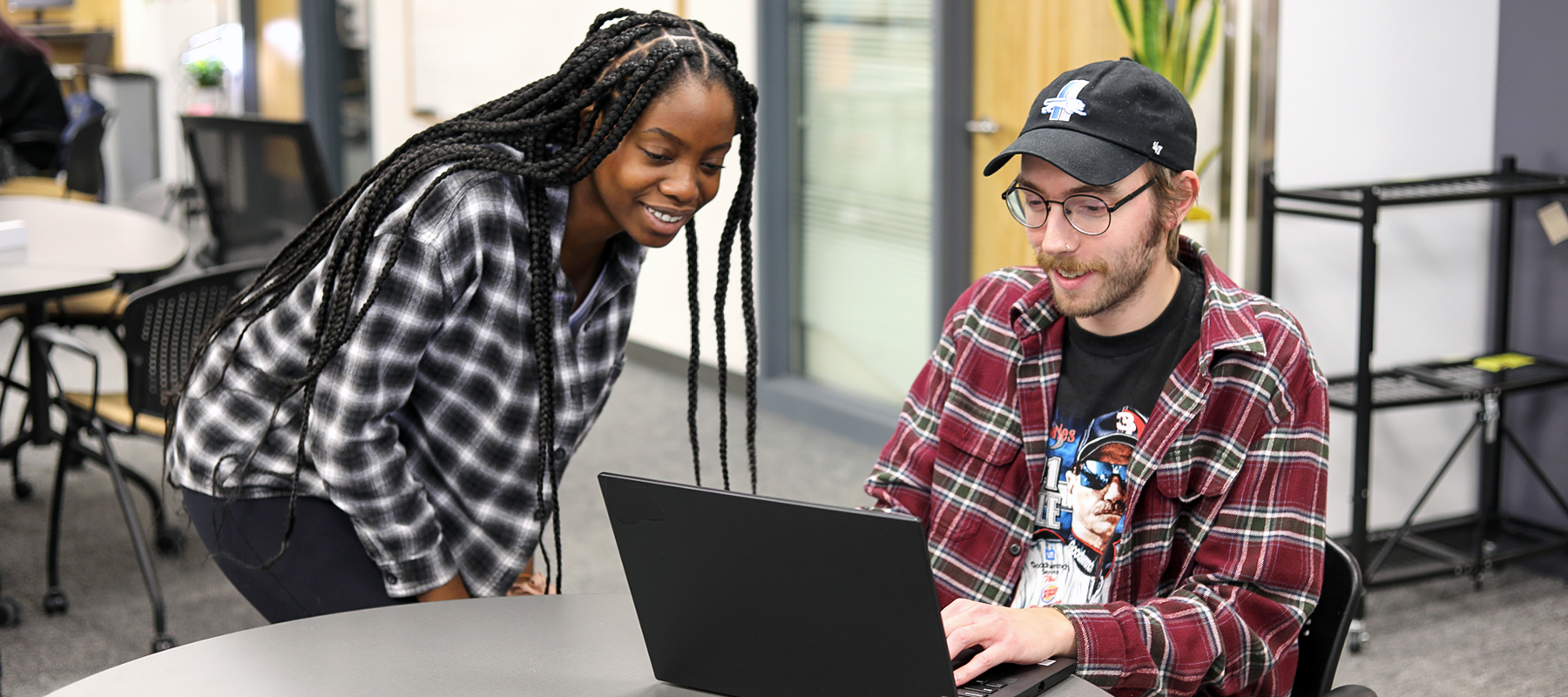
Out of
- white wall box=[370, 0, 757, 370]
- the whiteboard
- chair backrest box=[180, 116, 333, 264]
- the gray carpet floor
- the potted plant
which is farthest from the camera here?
the potted plant

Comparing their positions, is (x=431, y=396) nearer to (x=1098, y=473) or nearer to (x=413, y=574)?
(x=413, y=574)

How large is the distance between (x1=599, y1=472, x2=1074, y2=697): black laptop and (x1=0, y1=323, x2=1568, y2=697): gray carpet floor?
149cm

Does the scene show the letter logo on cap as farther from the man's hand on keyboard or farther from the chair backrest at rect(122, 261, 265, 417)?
the chair backrest at rect(122, 261, 265, 417)

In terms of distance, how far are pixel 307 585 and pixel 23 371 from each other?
164 inches

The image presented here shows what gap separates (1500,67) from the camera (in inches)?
121

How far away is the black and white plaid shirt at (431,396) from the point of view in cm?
150

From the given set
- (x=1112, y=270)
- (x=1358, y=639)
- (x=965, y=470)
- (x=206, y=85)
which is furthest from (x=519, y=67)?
(x=1112, y=270)

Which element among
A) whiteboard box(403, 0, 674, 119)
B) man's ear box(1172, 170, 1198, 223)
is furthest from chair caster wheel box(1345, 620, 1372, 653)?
whiteboard box(403, 0, 674, 119)

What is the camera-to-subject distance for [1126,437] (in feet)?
4.68

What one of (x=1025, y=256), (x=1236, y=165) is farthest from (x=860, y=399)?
(x=1236, y=165)

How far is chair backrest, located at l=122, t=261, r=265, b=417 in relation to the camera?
106 inches

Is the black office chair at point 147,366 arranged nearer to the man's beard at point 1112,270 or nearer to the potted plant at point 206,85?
the man's beard at point 1112,270

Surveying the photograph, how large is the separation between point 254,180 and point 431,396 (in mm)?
2266

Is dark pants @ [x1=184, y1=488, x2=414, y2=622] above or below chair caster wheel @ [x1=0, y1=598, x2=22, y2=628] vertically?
above
